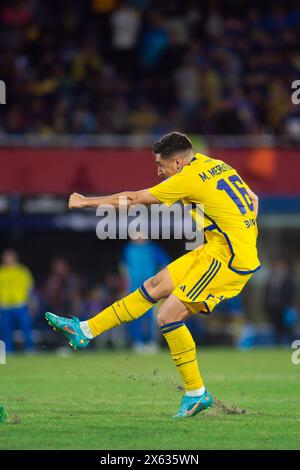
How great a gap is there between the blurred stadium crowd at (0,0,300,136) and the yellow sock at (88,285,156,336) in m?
12.2

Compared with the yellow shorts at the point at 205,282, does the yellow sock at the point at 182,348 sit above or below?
below

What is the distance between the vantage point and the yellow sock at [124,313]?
34.3 ft

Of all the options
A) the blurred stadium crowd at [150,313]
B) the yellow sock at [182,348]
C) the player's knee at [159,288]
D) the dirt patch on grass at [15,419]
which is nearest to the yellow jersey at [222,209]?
the player's knee at [159,288]

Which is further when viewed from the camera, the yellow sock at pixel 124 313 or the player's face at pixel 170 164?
the yellow sock at pixel 124 313

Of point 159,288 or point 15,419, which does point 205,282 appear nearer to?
point 159,288

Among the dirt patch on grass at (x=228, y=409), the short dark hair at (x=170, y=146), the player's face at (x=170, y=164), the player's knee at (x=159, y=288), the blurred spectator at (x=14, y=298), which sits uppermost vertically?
the blurred spectator at (x=14, y=298)

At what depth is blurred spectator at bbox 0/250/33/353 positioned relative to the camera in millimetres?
21359

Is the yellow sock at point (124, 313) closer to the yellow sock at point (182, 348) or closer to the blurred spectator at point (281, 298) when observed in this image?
the yellow sock at point (182, 348)

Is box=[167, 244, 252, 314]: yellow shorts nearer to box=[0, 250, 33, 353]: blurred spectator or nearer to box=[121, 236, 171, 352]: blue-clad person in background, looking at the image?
box=[121, 236, 171, 352]: blue-clad person in background

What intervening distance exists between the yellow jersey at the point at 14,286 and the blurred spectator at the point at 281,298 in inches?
206

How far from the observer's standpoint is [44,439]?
8586 millimetres

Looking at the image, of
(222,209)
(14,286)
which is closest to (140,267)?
(14,286)

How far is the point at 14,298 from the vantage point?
2150 cm

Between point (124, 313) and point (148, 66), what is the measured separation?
14.4 m
